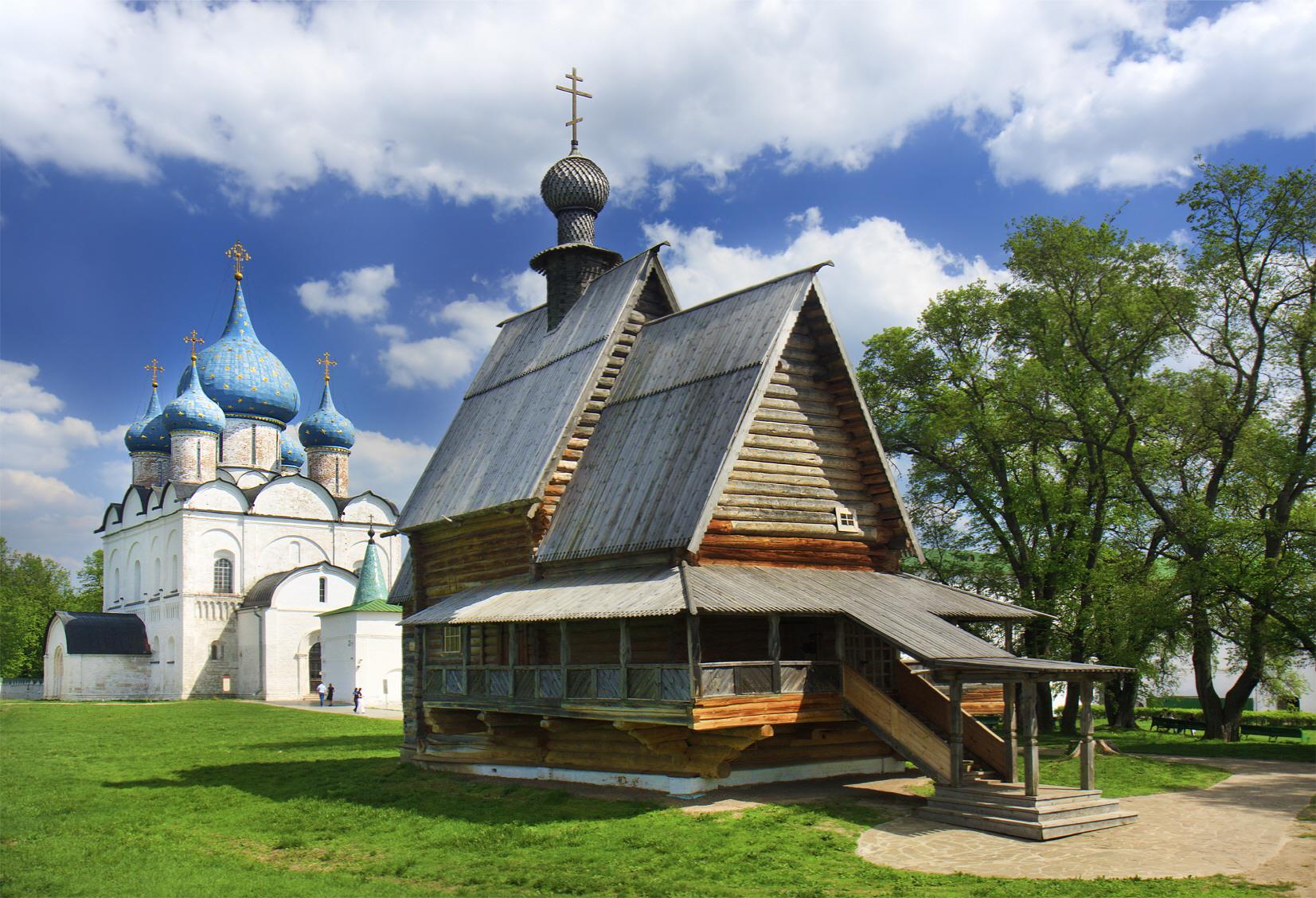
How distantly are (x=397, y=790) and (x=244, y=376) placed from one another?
48.0 metres

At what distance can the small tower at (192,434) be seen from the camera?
5806 cm

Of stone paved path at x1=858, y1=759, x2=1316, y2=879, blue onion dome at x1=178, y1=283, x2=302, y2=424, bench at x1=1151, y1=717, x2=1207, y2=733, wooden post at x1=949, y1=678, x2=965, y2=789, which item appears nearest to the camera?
stone paved path at x1=858, y1=759, x2=1316, y2=879

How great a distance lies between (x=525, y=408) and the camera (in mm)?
21484

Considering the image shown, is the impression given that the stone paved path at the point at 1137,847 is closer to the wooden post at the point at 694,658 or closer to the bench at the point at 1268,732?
the wooden post at the point at 694,658

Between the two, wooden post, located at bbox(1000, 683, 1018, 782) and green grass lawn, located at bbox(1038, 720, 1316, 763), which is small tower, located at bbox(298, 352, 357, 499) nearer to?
green grass lawn, located at bbox(1038, 720, 1316, 763)

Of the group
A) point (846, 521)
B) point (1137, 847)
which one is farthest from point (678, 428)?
point (1137, 847)

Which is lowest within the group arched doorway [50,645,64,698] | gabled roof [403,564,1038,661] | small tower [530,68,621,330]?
arched doorway [50,645,64,698]

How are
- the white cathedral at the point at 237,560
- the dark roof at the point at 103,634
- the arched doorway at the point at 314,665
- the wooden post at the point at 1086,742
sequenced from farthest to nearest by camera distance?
the dark roof at the point at 103,634 → the arched doorway at the point at 314,665 → the white cathedral at the point at 237,560 → the wooden post at the point at 1086,742

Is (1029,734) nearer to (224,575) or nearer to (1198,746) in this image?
(1198,746)

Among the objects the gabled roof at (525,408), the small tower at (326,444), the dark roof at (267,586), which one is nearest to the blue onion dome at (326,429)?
the small tower at (326,444)

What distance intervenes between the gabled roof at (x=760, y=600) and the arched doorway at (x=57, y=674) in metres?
46.6

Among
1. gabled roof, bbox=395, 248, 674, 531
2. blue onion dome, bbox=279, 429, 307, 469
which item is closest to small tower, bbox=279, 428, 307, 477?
blue onion dome, bbox=279, 429, 307, 469

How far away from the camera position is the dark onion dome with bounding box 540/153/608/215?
2456cm

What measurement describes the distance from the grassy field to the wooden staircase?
1005mm
